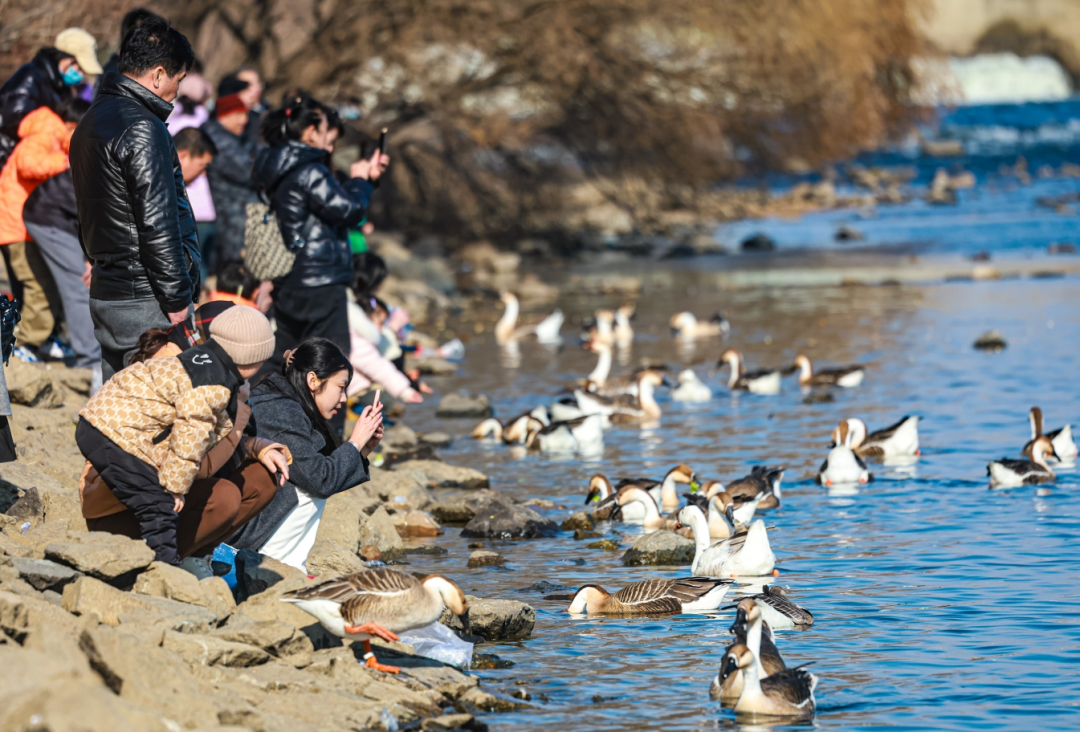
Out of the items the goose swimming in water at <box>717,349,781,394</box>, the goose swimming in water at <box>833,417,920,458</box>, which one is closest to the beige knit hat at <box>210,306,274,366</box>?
the goose swimming in water at <box>833,417,920,458</box>

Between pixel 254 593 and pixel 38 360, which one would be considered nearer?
pixel 254 593

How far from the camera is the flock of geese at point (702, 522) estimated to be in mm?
5855

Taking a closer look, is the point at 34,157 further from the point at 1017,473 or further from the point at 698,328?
the point at 698,328

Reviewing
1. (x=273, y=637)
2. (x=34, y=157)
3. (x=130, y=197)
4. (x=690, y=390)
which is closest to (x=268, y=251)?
(x=34, y=157)

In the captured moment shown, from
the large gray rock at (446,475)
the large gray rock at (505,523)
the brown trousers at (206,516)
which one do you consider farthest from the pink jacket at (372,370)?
the brown trousers at (206,516)

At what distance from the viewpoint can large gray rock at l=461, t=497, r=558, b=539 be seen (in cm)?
918

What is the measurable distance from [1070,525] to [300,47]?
17.6 m

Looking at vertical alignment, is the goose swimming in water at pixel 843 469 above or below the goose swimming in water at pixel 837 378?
below

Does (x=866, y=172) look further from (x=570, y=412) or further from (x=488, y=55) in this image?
(x=570, y=412)

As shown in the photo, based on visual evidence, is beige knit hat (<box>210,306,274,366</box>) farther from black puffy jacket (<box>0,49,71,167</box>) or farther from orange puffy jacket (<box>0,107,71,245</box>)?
black puffy jacket (<box>0,49,71,167</box>)

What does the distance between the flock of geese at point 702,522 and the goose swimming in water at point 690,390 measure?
0.01 m

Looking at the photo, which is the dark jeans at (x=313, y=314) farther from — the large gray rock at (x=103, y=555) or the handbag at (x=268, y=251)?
the large gray rock at (x=103, y=555)

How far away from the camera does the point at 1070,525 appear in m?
9.22

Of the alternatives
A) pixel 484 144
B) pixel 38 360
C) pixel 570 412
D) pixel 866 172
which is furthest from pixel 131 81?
pixel 866 172
